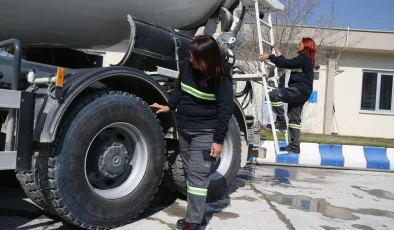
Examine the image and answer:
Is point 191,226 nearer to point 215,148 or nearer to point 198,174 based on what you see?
point 198,174

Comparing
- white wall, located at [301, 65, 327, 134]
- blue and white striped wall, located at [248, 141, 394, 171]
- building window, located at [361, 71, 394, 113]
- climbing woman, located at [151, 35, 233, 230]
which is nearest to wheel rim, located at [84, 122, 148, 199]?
climbing woman, located at [151, 35, 233, 230]

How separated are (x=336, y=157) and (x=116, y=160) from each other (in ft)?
21.0

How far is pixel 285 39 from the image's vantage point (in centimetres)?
1323

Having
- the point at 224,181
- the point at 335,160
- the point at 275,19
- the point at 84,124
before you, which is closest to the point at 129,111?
the point at 84,124

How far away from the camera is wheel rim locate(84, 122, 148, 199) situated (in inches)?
135

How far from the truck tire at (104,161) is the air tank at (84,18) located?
41.4 inches

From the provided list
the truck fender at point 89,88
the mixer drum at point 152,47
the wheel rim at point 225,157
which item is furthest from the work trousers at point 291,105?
the truck fender at point 89,88

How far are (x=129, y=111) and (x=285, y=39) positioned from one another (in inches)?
419

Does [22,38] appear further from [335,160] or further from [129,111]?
[335,160]

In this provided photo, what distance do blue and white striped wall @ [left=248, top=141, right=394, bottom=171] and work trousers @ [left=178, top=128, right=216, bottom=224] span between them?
5167 mm

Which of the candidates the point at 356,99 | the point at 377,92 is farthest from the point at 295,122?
the point at 377,92

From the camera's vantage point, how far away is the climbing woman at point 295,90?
18.0ft

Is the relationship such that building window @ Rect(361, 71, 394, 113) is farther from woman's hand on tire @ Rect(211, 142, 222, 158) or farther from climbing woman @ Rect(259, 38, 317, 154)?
woman's hand on tire @ Rect(211, 142, 222, 158)

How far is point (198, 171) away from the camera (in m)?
3.45
